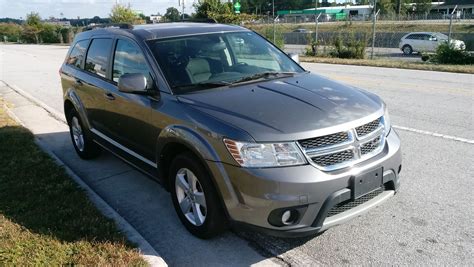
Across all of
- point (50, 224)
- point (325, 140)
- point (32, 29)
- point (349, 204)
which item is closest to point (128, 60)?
point (50, 224)

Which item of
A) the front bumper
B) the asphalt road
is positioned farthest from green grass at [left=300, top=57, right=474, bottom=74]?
the front bumper

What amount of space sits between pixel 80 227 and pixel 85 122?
2.25 m

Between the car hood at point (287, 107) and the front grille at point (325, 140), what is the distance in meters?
0.05

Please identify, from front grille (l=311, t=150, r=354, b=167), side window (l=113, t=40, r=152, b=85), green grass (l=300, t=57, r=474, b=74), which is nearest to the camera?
front grille (l=311, t=150, r=354, b=167)

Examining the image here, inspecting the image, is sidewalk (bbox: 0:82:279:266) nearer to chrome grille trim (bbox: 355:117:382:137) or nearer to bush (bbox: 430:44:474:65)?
chrome grille trim (bbox: 355:117:382:137)

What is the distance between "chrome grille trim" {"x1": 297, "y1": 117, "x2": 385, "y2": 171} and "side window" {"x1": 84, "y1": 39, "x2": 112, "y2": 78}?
3.00 meters

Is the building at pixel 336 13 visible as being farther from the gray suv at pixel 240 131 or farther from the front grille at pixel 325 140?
the front grille at pixel 325 140

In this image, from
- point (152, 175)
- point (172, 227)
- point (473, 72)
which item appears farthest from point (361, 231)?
point (473, 72)

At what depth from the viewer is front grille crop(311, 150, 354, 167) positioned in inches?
126

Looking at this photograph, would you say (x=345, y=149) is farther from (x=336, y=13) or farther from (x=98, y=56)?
(x=336, y=13)

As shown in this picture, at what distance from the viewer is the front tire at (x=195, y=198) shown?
3506 mm

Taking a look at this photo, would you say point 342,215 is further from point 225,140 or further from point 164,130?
point 164,130

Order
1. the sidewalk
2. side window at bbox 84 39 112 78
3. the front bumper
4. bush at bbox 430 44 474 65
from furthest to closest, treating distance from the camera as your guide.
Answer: bush at bbox 430 44 474 65 < side window at bbox 84 39 112 78 < the sidewalk < the front bumper

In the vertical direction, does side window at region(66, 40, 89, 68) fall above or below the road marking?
above
